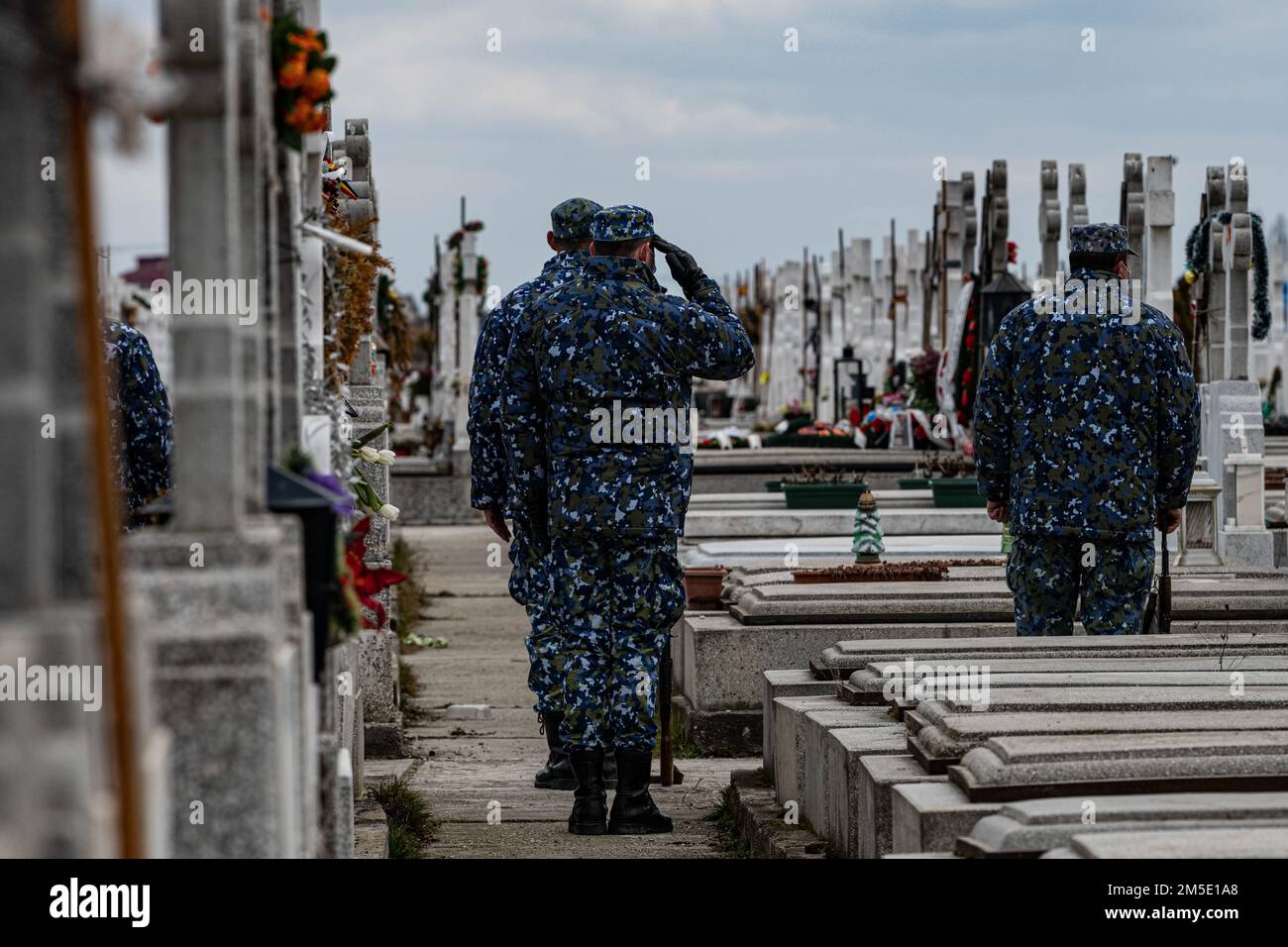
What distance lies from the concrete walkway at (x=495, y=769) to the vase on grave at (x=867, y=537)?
183cm

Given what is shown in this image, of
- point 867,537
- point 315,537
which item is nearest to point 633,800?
point 315,537

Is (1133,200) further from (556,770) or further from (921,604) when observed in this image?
(556,770)

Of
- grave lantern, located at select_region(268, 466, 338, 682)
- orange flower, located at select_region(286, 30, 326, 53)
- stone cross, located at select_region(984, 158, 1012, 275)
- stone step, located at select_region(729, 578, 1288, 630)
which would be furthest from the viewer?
stone cross, located at select_region(984, 158, 1012, 275)

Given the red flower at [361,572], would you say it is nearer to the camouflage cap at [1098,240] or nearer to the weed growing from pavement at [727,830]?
the weed growing from pavement at [727,830]

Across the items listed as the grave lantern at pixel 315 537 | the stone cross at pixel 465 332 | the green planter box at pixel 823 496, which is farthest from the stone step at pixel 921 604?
the stone cross at pixel 465 332

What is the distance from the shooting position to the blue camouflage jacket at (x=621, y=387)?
7137 millimetres

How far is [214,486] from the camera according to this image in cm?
368

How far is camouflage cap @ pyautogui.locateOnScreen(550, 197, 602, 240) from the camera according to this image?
8148 millimetres

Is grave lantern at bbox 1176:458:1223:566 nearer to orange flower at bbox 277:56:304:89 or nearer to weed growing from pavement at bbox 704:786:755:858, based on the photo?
weed growing from pavement at bbox 704:786:755:858

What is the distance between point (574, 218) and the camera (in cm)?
814

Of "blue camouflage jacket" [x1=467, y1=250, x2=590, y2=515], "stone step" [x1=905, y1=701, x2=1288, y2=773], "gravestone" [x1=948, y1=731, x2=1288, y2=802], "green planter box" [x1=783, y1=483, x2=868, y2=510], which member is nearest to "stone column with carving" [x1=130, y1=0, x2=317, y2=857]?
"gravestone" [x1=948, y1=731, x2=1288, y2=802]

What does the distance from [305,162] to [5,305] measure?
9.09 ft

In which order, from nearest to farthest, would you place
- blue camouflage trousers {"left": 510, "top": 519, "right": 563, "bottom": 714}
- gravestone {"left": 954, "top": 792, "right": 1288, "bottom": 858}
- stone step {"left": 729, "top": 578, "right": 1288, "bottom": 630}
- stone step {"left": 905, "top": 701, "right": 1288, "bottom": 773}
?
1. gravestone {"left": 954, "top": 792, "right": 1288, "bottom": 858}
2. stone step {"left": 905, "top": 701, "right": 1288, "bottom": 773}
3. blue camouflage trousers {"left": 510, "top": 519, "right": 563, "bottom": 714}
4. stone step {"left": 729, "top": 578, "right": 1288, "bottom": 630}

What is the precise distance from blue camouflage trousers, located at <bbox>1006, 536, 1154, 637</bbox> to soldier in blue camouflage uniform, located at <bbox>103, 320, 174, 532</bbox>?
10.2 ft
